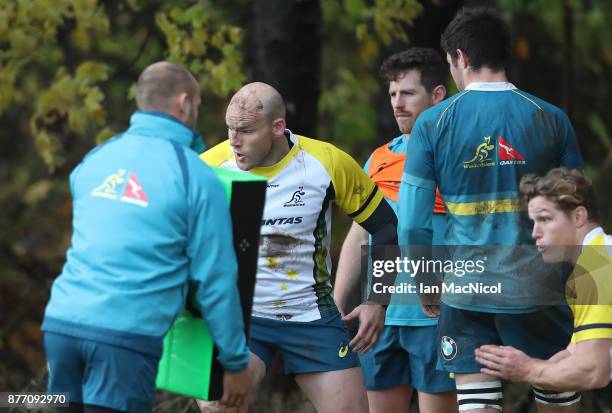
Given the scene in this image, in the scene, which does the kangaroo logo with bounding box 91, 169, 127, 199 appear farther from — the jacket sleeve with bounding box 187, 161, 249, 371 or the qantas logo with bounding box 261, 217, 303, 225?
the qantas logo with bounding box 261, 217, 303, 225

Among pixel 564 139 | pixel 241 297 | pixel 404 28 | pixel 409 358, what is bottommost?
pixel 409 358

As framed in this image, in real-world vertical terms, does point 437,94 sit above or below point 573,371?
above

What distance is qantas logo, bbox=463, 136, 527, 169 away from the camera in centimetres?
563

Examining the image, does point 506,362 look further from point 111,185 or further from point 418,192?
point 111,185

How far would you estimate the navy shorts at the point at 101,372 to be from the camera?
468 cm

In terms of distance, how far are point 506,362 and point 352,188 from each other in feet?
5.27

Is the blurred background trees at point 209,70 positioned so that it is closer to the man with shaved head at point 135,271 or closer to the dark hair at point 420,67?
the dark hair at point 420,67

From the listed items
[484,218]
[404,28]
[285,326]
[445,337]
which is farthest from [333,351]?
[404,28]

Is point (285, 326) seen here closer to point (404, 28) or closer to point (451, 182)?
point (451, 182)

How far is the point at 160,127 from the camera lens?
16.1 feet

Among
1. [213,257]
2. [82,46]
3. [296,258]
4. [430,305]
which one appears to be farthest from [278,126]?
[82,46]

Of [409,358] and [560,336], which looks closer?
[560,336]

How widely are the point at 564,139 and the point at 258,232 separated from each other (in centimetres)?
172

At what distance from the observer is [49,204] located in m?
17.5
